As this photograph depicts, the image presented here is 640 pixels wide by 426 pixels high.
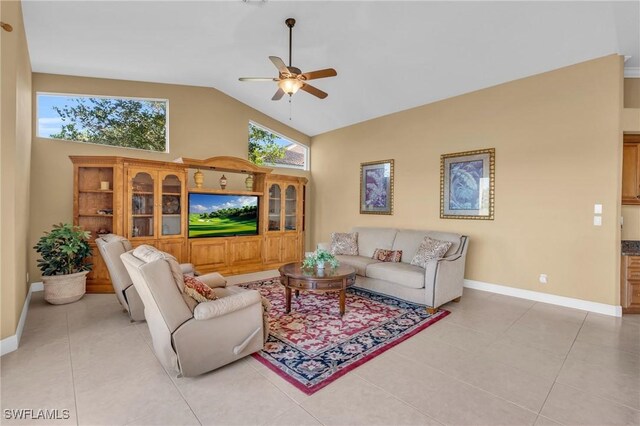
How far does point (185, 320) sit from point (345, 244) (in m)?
3.52

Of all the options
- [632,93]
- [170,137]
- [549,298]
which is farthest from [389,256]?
[170,137]

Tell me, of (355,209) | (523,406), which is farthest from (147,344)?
(355,209)

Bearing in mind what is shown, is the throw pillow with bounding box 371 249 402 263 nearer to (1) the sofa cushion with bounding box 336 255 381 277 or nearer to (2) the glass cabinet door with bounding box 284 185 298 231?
(1) the sofa cushion with bounding box 336 255 381 277

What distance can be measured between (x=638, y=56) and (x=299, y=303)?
5271 mm

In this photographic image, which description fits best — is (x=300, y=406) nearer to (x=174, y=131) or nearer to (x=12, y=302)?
(x=12, y=302)

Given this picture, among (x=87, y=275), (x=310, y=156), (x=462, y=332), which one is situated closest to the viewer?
(x=462, y=332)

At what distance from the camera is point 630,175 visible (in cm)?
397

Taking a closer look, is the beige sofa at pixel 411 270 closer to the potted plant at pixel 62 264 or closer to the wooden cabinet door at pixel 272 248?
the wooden cabinet door at pixel 272 248

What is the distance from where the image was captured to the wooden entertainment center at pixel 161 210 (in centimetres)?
444

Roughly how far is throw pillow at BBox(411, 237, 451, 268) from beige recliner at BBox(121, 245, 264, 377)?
2770 mm

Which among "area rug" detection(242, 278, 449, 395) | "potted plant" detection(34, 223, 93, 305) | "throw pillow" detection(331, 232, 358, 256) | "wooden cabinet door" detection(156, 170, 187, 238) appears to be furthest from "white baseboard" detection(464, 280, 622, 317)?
"potted plant" detection(34, 223, 93, 305)

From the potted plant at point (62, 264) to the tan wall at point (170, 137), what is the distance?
33.2 inches

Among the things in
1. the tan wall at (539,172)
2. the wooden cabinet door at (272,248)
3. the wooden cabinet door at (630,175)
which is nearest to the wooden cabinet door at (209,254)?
the wooden cabinet door at (272,248)

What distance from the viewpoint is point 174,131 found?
5.41 metres
